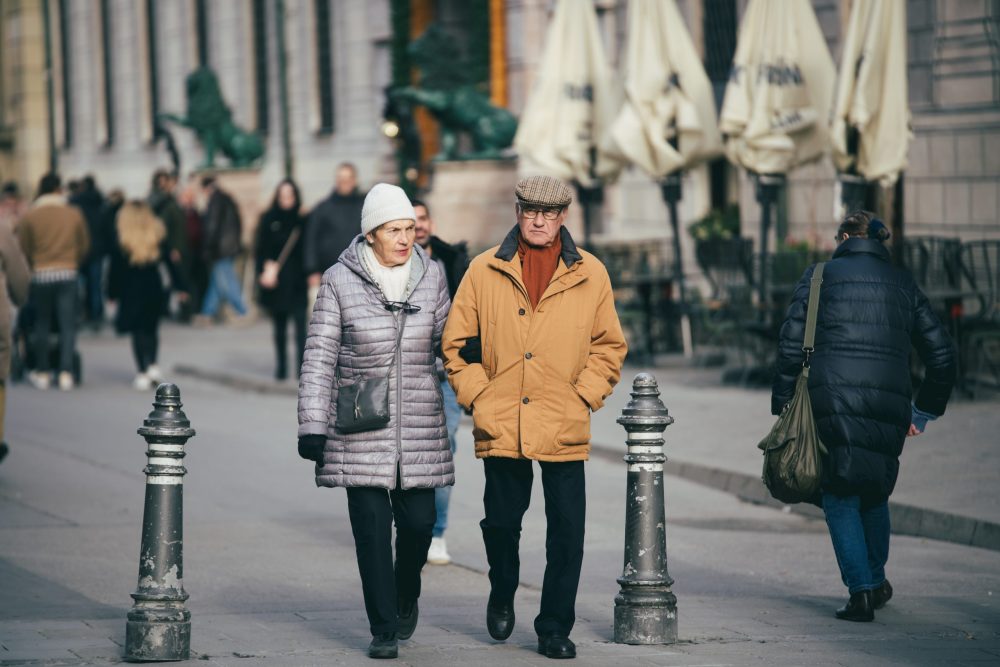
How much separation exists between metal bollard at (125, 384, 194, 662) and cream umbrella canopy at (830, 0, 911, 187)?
28.7 feet

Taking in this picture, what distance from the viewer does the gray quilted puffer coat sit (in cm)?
718

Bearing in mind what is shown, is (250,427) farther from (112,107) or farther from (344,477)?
(112,107)

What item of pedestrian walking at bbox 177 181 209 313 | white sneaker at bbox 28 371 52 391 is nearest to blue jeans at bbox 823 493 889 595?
white sneaker at bbox 28 371 52 391

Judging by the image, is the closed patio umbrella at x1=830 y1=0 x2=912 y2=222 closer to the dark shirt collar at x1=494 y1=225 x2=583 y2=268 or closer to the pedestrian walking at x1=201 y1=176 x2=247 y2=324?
the dark shirt collar at x1=494 y1=225 x2=583 y2=268

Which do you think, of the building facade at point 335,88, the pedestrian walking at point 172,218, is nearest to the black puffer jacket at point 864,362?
the building facade at point 335,88

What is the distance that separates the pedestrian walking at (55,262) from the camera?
59.6 feet

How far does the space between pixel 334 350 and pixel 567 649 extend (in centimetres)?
138

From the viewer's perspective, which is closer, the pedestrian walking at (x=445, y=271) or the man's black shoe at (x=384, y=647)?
the man's black shoe at (x=384, y=647)

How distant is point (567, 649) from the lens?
23.6ft

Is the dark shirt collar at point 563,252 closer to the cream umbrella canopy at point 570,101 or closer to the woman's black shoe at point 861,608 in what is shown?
the woman's black shoe at point 861,608

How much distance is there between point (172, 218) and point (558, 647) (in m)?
18.6

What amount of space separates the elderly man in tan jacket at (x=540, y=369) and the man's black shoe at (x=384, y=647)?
49 centimetres

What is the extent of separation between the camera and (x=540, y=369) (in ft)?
23.4

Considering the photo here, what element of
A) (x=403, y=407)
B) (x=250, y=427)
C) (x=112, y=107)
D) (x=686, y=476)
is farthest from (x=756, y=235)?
(x=112, y=107)
